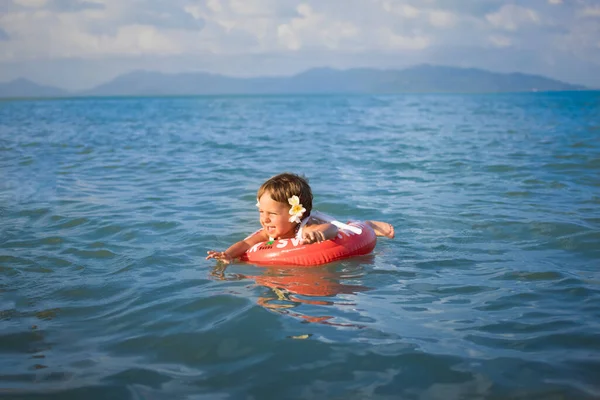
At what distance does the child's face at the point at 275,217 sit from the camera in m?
5.20

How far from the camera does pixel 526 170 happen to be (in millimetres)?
10562

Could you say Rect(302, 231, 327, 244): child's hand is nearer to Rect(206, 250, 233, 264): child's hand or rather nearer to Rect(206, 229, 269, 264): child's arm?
Rect(206, 229, 269, 264): child's arm

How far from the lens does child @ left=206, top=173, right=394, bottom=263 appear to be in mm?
5148

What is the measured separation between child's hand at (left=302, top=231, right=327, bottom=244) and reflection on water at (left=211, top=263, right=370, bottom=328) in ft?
0.83

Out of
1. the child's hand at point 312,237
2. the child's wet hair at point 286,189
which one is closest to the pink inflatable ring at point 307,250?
the child's hand at point 312,237

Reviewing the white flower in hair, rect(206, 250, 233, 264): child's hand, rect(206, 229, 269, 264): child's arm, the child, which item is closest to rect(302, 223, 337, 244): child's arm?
the child

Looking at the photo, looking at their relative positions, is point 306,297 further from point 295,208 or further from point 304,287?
point 295,208

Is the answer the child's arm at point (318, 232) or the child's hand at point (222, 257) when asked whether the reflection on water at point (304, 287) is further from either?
the child's arm at point (318, 232)

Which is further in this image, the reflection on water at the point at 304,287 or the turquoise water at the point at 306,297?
the reflection on water at the point at 304,287

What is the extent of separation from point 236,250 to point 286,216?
0.56m

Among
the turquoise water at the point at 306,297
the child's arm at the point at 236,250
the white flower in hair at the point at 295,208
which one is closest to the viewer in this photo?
the turquoise water at the point at 306,297

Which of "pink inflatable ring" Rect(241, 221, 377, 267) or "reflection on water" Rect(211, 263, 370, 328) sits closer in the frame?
"reflection on water" Rect(211, 263, 370, 328)

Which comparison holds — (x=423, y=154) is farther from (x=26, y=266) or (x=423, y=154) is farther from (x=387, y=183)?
(x=26, y=266)

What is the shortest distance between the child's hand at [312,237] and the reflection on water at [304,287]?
0.83 ft
